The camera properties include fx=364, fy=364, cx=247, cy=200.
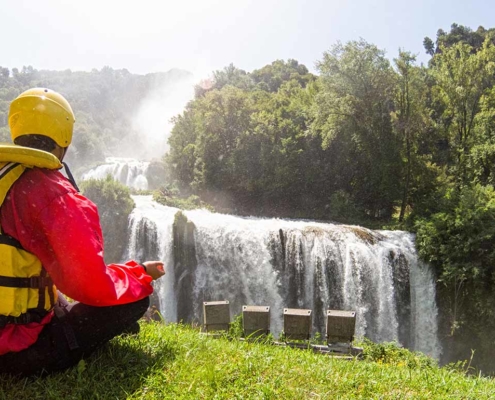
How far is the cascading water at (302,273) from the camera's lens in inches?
539

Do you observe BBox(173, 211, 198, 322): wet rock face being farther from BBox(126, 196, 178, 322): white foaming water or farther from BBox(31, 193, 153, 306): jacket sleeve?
BBox(31, 193, 153, 306): jacket sleeve

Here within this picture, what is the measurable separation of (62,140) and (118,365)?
1.60 m

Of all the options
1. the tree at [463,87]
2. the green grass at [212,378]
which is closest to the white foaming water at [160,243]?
the green grass at [212,378]

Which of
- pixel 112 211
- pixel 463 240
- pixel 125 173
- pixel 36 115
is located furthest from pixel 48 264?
pixel 125 173

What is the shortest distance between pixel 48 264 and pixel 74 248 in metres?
0.22

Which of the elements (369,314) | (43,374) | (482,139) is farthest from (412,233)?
(43,374)

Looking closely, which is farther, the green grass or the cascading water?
the cascading water

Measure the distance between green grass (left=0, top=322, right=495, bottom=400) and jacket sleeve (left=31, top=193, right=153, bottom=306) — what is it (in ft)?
2.13

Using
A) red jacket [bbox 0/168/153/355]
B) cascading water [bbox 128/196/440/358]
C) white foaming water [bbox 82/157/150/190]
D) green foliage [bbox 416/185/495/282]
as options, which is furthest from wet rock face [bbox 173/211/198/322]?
white foaming water [bbox 82/157/150/190]

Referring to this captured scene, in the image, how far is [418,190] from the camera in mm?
21141

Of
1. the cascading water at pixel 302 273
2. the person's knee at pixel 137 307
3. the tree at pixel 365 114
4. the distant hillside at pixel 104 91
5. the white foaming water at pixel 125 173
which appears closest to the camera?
the person's knee at pixel 137 307

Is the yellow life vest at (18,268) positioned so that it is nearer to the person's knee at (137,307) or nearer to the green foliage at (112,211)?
the person's knee at (137,307)

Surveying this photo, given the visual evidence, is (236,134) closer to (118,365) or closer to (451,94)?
(451,94)

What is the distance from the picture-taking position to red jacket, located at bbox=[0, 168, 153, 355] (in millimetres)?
1979
